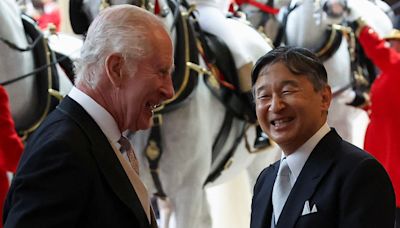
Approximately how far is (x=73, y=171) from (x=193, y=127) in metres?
1.72

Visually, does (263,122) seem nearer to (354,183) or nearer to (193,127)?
(354,183)

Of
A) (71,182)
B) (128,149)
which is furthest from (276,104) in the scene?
(71,182)

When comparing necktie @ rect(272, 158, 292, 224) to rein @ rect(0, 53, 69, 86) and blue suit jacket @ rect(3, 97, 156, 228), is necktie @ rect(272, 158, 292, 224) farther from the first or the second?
rein @ rect(0, 53, 69, 86)

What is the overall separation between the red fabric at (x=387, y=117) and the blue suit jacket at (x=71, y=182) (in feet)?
6.21

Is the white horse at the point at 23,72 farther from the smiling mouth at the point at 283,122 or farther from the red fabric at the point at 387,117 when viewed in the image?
the smiling mouth at the point at 283,122

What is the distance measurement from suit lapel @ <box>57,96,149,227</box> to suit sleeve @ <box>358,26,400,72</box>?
1992 millimetres

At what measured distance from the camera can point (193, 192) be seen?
290cm

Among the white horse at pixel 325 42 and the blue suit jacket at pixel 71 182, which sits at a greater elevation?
the blue suit jacket at pixel 71 182

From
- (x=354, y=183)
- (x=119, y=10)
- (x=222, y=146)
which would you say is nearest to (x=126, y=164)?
(x=119, y=10)

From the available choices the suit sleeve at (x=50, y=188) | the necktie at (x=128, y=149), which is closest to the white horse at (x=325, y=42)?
the necktie at (x=128, y=149)

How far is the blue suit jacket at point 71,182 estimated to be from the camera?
1123 mm

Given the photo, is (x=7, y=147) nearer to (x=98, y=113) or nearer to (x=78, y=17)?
(x=78, y=17)

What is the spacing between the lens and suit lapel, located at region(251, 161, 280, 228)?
147cm

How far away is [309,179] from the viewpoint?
1.40 m
